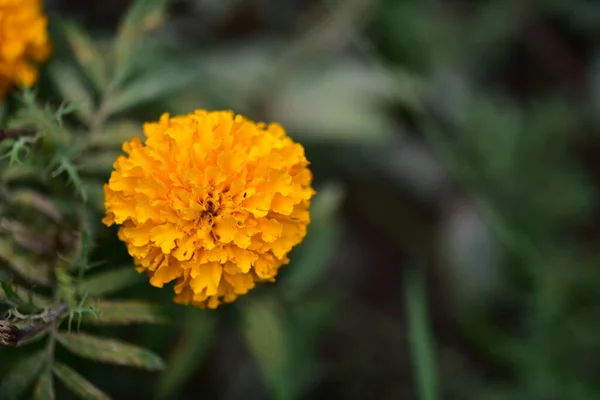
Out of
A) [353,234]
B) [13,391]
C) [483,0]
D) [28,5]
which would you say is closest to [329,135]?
[353,234]

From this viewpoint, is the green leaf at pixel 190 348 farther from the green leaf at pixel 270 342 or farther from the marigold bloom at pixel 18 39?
the marigold bloom at pixel 18 39

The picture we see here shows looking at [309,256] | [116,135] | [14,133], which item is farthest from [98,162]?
[309,256]

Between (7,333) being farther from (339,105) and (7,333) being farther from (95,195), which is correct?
(339,105)

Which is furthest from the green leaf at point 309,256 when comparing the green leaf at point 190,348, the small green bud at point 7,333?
the small green bud at point 7,333

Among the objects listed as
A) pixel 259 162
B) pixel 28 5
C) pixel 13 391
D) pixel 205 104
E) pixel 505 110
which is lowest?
pixel 13 391

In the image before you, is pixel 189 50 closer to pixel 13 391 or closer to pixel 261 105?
pixel 261 105

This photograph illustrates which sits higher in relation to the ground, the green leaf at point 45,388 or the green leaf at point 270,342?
the green leaf at point 270,342
